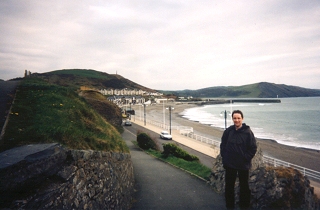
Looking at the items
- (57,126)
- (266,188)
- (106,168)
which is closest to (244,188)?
(266,188)

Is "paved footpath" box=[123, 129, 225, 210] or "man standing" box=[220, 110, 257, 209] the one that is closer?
"man standing" box=[220, 110, 257, 209]

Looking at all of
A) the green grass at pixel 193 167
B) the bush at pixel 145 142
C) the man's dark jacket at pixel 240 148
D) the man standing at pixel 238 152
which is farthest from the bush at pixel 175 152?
the man's dark jacket at pixel 240 148

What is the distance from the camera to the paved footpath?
23.3 ft

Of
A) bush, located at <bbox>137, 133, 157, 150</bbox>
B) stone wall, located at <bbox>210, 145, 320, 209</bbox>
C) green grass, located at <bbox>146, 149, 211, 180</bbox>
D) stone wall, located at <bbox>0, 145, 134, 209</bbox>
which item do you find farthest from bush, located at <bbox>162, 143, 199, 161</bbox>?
stone wall, located at <bbox>0, 145, 134, 209</bbox>

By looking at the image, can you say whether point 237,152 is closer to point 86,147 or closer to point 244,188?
point 244,188

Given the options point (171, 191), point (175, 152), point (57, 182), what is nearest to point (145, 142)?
point (175, 152)

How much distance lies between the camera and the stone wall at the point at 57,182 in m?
3.03

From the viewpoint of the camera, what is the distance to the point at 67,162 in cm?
390

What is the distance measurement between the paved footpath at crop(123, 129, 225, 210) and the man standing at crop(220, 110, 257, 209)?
2966 mm

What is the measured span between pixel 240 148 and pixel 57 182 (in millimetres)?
3380

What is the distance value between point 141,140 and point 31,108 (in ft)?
43.8

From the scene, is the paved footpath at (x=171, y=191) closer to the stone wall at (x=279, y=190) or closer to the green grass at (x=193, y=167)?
the green grass at (x=193, y=167)

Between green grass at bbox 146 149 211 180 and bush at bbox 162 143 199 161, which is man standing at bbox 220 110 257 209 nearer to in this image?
green grass at bbox 146 149 211 180

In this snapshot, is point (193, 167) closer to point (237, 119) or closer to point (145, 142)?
point (145, 142)
